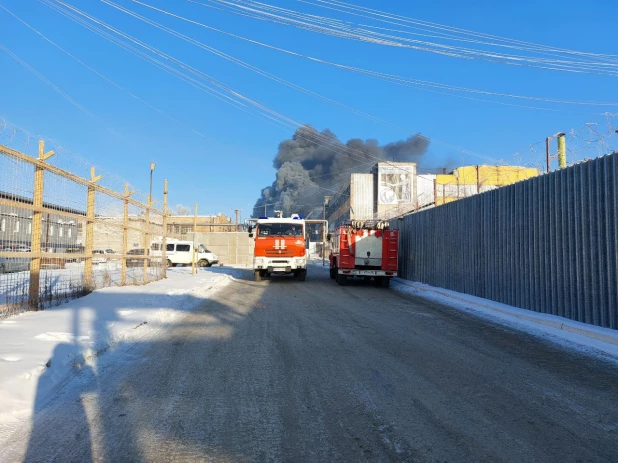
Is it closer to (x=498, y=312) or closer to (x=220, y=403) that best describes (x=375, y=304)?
(x=498, y=312)

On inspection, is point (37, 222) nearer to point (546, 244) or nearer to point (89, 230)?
point (89, 230)

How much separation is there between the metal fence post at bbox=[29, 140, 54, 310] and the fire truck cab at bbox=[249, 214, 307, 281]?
1162cm

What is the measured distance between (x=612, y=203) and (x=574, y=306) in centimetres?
205

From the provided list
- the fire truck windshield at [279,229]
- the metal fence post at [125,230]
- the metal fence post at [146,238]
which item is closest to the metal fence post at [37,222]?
the metal fence post at [125,230]

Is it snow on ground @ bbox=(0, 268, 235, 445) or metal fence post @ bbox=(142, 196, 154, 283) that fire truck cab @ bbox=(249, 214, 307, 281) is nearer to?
metal fence post @ bbox=(142, 196, 154, 283)

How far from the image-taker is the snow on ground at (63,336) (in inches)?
154

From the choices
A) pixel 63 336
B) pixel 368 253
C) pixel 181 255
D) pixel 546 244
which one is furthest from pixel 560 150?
pixel 181 255

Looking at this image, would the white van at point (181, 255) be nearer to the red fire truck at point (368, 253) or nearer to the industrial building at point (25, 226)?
the red fire truck at point (368, 253)

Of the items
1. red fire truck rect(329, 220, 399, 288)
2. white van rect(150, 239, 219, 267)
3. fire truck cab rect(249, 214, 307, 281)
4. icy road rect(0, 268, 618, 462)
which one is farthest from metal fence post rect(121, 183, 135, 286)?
white van rect(150, 239, 219, 267)

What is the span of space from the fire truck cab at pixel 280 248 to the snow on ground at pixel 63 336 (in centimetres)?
812

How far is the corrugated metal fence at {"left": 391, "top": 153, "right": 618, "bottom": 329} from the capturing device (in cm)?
729

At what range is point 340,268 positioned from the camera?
1727 centimetres

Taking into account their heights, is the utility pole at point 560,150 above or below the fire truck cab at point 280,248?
above

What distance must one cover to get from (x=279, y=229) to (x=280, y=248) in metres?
0.92
